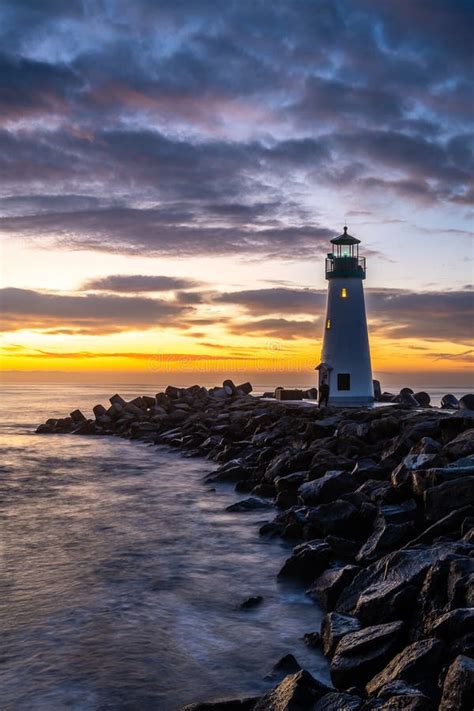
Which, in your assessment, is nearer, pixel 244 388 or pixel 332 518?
pixel 332 518

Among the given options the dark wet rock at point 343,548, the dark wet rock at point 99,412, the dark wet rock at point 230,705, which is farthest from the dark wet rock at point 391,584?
the dark wet rock at point 99,412

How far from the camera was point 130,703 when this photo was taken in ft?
19.0

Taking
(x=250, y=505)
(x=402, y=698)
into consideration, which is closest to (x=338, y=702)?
(x=402, y=698)

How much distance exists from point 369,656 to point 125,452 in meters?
20.6

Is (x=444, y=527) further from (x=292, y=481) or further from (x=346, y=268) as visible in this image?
(x=346, y=268)

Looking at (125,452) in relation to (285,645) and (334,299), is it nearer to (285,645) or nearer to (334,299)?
(334,299)

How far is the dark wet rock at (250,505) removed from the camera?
13.2 meters

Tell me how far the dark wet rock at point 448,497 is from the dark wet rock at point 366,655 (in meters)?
3.10

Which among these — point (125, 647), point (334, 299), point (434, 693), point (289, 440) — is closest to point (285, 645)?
point (125, 647)

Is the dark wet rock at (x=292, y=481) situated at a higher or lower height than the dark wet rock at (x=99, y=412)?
lower

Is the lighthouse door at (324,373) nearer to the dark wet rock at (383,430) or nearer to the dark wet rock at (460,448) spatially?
the dark wet rock at (383,430)

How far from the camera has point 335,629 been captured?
622 centimetres

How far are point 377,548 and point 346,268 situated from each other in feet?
63.6

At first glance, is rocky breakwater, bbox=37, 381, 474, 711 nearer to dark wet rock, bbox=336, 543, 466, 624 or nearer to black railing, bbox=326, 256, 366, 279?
dark wet rock, bbox=336, 543, 466, 624
